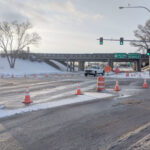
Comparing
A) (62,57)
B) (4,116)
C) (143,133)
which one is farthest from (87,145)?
(62,57)

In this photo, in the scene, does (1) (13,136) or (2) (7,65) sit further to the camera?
(2) (7,65)

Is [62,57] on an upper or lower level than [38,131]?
upper

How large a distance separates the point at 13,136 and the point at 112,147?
252 centimetres

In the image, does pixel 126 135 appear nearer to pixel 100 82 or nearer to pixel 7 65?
pixel 100 82

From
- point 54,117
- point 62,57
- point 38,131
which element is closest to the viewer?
point 38,131

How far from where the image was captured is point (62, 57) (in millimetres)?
63938

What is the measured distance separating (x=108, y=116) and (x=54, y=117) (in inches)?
78.1

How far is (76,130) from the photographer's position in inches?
193

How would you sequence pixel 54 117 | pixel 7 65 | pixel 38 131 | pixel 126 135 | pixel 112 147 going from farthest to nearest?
pixel 7 65 → pixel 54 117 → pixel 38 131 → pixel 126 135 → pixel 112 147

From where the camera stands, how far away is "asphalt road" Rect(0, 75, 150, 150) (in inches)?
155

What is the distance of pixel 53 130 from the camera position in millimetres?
4906

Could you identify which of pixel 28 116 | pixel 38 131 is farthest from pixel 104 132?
pixel 28 116

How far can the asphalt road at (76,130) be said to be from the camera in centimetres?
394

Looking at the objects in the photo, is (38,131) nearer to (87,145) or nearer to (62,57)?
(87,145)
